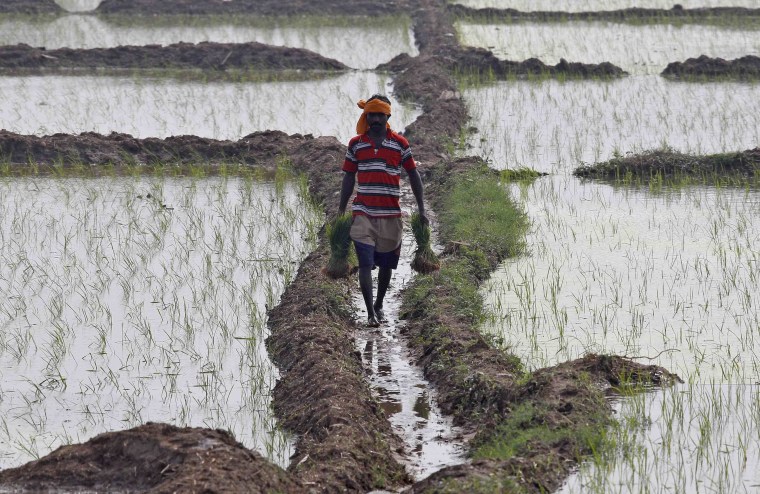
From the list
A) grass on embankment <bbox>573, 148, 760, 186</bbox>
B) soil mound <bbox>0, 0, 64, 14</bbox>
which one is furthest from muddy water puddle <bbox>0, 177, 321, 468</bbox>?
soil mound <bbox>0, 0, 64, 14</bbox>

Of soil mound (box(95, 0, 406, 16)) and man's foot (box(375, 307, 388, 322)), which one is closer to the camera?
man's foot (box(375, 307, 388, 322))

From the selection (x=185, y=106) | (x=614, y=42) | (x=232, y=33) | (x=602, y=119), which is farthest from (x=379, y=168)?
(x=232, y=33)

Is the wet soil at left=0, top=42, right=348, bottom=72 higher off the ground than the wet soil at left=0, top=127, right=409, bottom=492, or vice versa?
the wet soil at left=0, top=42, right=348, bottom=72

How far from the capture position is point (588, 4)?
17.4 meters

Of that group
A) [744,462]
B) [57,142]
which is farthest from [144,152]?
[744,462]

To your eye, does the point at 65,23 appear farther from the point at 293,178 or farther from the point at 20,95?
the point at 293,178

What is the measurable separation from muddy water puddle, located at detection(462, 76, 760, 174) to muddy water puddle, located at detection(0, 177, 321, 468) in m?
2.28

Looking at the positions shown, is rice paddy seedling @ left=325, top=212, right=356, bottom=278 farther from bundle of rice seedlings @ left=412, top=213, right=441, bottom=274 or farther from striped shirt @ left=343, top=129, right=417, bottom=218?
bundle of rice seedlings @ left=412, top=213, right=441, bottom=274

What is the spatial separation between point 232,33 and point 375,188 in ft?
35.1

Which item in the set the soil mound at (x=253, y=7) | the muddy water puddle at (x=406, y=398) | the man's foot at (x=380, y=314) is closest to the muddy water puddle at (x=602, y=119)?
the man's foot at (x=380, y=314)

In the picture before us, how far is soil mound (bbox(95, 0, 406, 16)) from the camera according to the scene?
17.2 m

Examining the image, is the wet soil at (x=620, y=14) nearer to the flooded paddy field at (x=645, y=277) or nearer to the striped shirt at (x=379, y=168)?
the flooded paddy field at (x=645, y=277)

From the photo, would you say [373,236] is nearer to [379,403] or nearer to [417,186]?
[417,186]

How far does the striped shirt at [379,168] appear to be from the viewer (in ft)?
17.9
